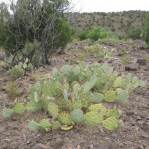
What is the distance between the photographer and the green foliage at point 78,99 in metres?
4.56

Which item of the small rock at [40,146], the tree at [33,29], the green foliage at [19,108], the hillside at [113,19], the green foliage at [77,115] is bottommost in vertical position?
the hillside at [113,19]

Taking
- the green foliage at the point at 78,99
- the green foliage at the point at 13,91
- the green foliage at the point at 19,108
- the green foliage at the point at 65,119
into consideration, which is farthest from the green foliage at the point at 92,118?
the green foliage at the point at 13,91

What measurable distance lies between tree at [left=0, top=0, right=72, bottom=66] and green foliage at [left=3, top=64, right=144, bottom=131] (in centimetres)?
277

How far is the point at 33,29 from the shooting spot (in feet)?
29.7

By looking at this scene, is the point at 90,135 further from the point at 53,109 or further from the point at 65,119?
the point at 53,109

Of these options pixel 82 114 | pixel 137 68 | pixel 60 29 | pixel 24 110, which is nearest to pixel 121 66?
pixel 137 68

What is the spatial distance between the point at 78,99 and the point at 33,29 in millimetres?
4348

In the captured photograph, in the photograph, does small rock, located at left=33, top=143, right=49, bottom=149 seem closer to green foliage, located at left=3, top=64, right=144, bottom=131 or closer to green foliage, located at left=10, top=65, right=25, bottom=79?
green foliage, located at left=3, top=64, right=144, bottom=131

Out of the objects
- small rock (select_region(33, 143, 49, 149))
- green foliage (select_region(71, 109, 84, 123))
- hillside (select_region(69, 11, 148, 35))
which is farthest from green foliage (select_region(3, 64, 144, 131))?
hillside (select_region(69, 11, 148, 35))

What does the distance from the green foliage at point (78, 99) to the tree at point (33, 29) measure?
109 inches

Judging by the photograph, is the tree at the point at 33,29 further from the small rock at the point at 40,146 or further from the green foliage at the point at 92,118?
the small rock at the point at 40,146

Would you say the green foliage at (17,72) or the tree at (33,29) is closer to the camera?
the green foliage at (17,72)

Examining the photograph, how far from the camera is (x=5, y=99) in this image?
20.5 feet

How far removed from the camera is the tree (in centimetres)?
885
